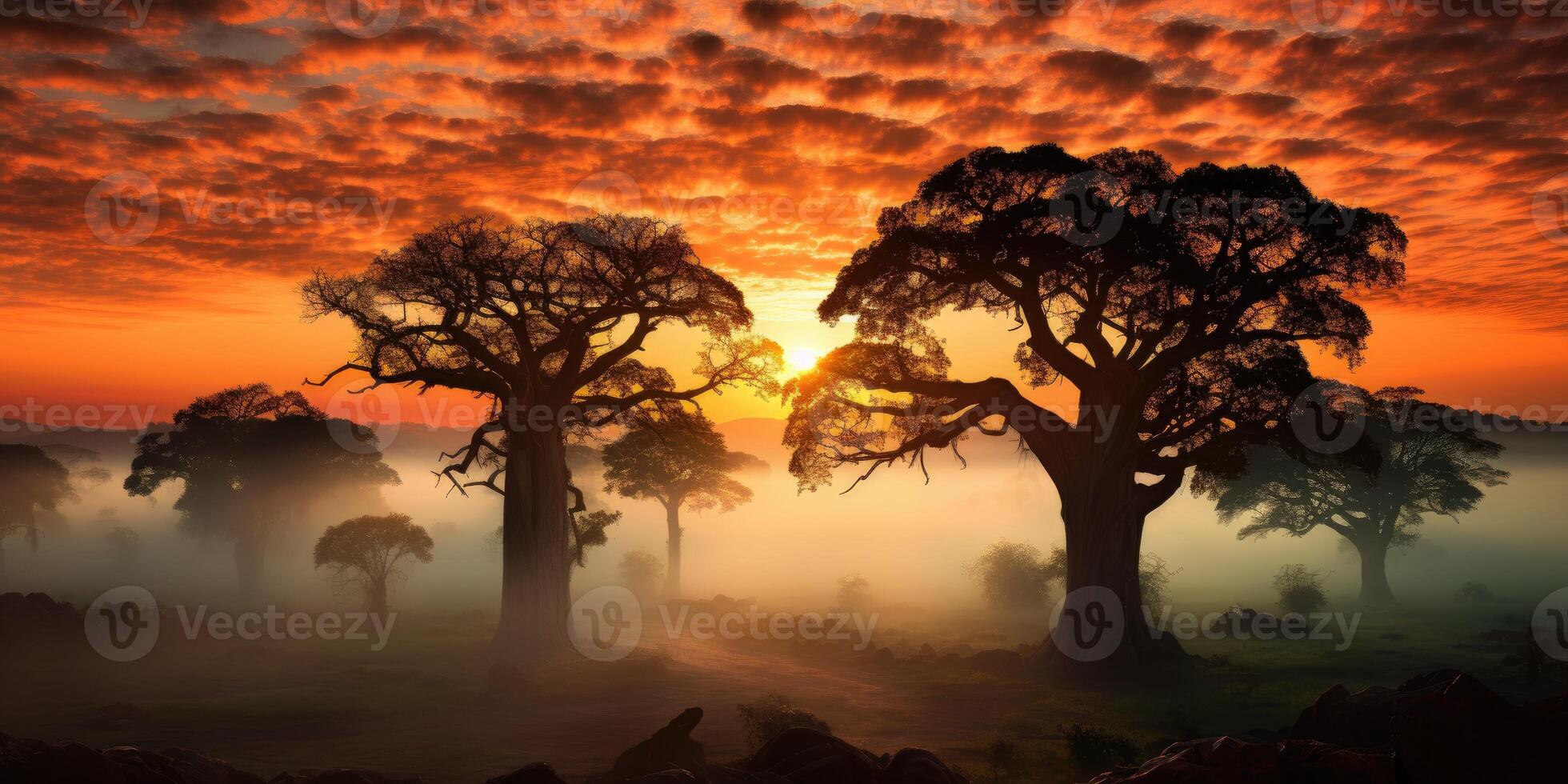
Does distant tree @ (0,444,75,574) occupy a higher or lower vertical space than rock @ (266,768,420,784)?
higher

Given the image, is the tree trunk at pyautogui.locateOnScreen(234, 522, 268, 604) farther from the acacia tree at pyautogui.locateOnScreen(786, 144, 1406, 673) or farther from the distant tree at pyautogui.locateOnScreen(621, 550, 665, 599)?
the acacia tree at pyautogui.locateOnScreen(786, 144, 1406, 673)

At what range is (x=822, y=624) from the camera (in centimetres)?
3791

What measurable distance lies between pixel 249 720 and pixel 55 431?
215m

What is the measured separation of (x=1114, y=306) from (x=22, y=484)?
223 ft

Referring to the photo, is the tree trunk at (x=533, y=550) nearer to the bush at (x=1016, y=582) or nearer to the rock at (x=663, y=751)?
the rock at (x=663, y=751)

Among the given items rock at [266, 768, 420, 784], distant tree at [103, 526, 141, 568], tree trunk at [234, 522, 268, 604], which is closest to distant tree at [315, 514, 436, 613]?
tree trunk at [234, 522, 268, 604]

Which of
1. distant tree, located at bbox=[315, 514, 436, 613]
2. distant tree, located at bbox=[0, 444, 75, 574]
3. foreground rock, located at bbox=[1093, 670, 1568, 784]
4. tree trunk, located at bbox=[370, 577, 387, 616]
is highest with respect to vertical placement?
distant tree, located at bbox=[0, 444, 75, 574]
